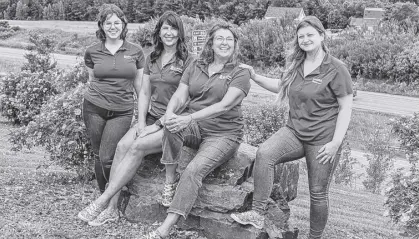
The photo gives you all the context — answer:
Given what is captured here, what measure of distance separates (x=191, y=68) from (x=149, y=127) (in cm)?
65

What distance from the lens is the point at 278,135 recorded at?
470cm

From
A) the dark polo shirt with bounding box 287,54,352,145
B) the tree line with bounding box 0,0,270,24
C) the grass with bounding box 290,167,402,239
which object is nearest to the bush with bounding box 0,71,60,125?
the grass with bounding box 290,167,402,239

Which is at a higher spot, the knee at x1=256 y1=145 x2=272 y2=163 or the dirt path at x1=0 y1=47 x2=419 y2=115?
the knee at x1=256 y1=145 x2=272 y2=163

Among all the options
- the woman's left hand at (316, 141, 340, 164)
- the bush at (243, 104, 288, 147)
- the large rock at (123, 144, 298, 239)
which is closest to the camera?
the woman's left hand at (316, 141, 340, 164)

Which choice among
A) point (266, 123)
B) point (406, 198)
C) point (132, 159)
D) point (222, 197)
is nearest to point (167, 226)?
point (222, 197)

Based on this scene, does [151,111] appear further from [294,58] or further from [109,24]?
[294,58]

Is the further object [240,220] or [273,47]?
[273,47]

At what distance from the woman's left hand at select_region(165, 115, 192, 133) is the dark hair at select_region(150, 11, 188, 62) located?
32.3 inches

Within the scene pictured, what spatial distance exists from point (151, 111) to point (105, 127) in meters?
0.50

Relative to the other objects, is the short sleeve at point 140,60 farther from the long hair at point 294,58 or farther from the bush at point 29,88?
the bush at point 29,88

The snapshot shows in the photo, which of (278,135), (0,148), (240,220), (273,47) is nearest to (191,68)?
(278,135)

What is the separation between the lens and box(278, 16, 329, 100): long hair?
4658 millimetres

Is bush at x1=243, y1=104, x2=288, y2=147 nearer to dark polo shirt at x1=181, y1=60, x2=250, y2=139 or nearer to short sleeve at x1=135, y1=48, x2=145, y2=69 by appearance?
short sleeve at x1=135, y1=48, x2=145, y2=69

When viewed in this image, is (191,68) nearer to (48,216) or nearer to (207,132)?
(207,132)
